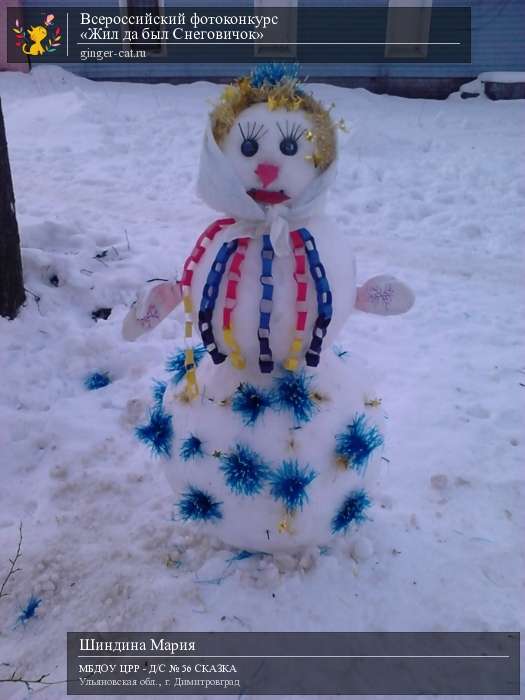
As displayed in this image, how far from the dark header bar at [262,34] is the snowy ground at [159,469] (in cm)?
476

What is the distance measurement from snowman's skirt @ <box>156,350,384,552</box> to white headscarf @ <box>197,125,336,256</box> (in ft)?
1.40

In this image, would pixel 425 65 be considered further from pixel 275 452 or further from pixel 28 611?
pixel 28 611

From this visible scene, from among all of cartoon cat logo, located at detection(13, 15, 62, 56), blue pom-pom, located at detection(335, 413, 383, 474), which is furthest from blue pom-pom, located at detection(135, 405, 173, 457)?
cartoon cat logo, located at detection(13, 15, 62, 56)

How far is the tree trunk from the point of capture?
3.04 m

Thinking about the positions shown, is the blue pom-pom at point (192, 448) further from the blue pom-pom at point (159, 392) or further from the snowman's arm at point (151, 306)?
the snowman's arm at point (151, 306)

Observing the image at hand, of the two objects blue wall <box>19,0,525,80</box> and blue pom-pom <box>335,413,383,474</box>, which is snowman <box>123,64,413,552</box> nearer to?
blue pom-pom <box>335,413,383,474</box>

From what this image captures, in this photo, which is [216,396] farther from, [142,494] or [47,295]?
[47,295]

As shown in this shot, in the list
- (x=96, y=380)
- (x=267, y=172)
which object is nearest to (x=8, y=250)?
(x=96, y=380)

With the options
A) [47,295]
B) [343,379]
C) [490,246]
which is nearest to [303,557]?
[343,379]

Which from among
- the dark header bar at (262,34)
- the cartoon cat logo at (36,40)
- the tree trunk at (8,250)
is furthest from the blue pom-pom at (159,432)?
the cartoon cat logo at (36,40)

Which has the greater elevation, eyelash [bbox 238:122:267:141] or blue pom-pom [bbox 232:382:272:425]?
eyelash [bbox 238:122:267:141]

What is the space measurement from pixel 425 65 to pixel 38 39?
658 cm

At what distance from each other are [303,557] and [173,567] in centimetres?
44

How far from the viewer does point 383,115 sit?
8562 millimetres
